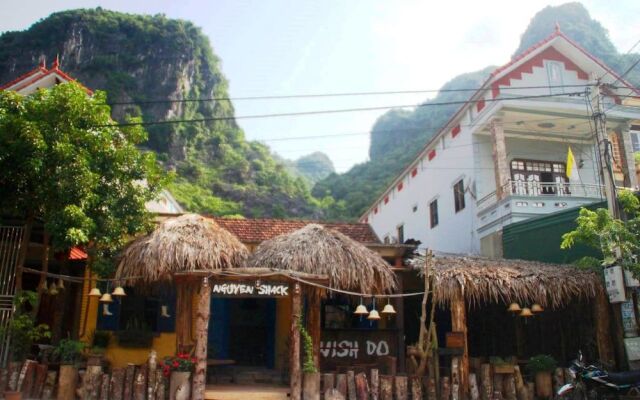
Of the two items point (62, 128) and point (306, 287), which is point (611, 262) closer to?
point (306, 287)

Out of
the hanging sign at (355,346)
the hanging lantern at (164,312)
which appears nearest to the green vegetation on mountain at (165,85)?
the hanging lantern at (164,312)

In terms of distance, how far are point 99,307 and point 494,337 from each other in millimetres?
10569

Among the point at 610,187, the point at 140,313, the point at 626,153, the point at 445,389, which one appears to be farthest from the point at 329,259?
the point at 626,153

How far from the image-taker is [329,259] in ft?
36.1

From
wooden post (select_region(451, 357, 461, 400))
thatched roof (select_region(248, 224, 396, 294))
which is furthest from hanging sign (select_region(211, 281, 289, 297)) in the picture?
wooden post (select_region(451, 357, 461, 400))

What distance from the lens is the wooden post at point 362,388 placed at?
9547 millimetres

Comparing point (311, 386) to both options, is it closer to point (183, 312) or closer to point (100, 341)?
point (183, 312)

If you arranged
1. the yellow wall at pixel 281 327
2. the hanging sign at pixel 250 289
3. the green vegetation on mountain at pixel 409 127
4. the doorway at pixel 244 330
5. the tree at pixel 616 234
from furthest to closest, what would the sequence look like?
the green vegetation on mountain at pixel 409 127 < the doorway at pixel 244 330 < the yellow wall at pixel 281 327 < the tree at pixel 616 234 < the hanging sign at pixel 250 289

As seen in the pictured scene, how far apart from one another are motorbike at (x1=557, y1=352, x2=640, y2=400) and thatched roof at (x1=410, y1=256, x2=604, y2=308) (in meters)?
1.88

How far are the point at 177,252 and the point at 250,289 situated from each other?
191 cm

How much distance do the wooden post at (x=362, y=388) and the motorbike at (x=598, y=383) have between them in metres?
3.56

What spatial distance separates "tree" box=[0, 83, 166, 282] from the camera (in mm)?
10523

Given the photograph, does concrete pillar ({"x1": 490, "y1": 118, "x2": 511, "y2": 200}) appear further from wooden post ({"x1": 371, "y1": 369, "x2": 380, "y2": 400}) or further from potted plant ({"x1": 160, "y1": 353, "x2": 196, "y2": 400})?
potted plant ({"x1": 160, "y1": 353, "x2": 196, "y2": 400})

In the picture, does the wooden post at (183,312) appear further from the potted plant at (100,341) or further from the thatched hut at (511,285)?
the thatched hut at (511,285)
